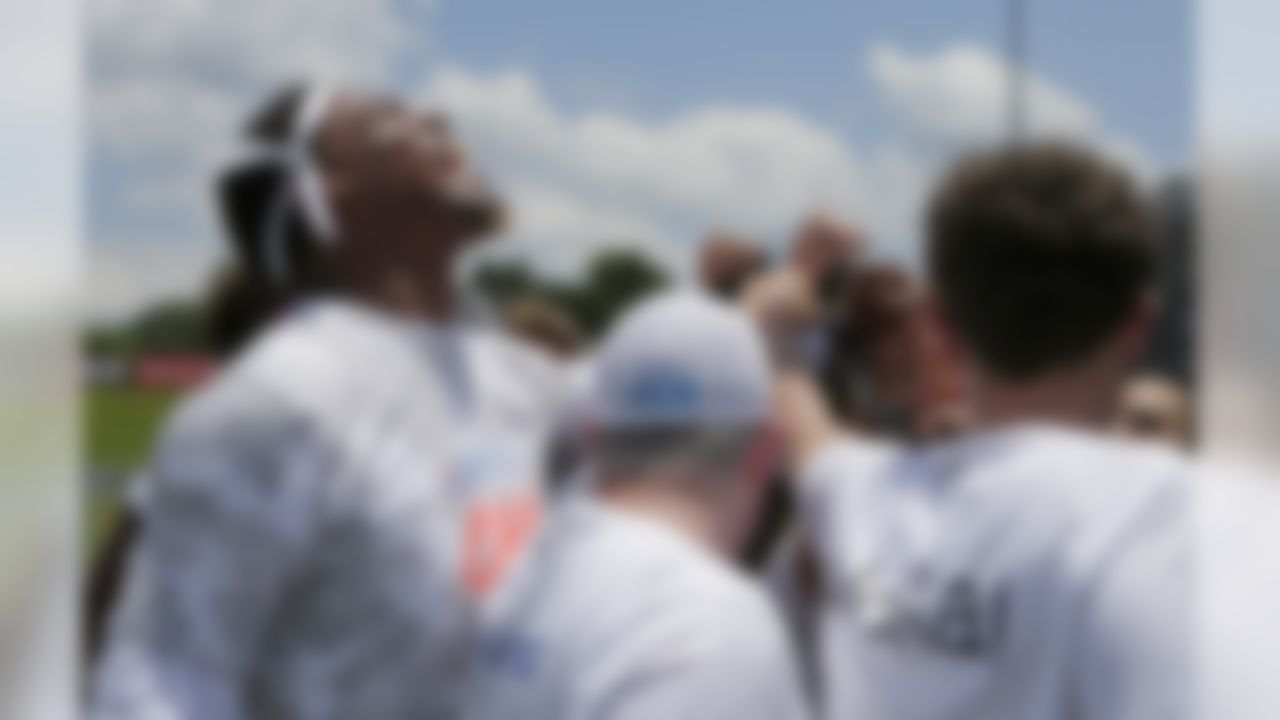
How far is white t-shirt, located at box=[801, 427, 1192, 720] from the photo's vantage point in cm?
201

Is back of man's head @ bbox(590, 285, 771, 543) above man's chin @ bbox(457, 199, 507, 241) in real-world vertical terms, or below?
below

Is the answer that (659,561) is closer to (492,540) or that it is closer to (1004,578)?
(492,540)

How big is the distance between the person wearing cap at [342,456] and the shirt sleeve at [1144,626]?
0.51 metres

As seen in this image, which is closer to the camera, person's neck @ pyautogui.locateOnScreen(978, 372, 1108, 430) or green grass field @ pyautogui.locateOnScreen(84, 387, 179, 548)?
person's neck @ pyautogui.locateOnScreen(978, 372, 1108, 430)

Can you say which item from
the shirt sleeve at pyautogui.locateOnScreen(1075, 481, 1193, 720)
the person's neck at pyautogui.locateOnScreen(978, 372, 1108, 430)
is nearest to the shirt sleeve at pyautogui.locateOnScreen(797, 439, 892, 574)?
the person's neck at pyautogui.locateOnScreen(978, 372, 1108, 430)

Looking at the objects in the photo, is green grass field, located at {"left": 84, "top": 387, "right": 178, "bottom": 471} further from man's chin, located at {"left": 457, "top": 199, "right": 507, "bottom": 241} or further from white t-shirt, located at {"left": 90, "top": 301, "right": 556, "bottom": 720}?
man's chin, located at {"left": 457, "top": 199, "right": 507, "bottom": 241}

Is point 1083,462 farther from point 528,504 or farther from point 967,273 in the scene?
point 528,504

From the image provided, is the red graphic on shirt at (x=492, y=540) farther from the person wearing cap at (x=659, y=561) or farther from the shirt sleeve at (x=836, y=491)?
the shirt sleeve at (x=836, y=491)

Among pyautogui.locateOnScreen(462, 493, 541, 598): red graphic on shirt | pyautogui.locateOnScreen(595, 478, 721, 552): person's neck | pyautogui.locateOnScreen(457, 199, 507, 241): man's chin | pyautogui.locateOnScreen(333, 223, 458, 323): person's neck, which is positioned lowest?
pyautogui.locateOnScreen(462, 493, 541, 598): red graphic on shirt

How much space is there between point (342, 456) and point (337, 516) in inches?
2.2

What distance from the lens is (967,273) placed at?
6.73 feet

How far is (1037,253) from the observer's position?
6.70 ft

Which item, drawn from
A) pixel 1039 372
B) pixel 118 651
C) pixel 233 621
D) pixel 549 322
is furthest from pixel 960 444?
pixel 118 651

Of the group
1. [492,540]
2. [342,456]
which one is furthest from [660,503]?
[342,456]
